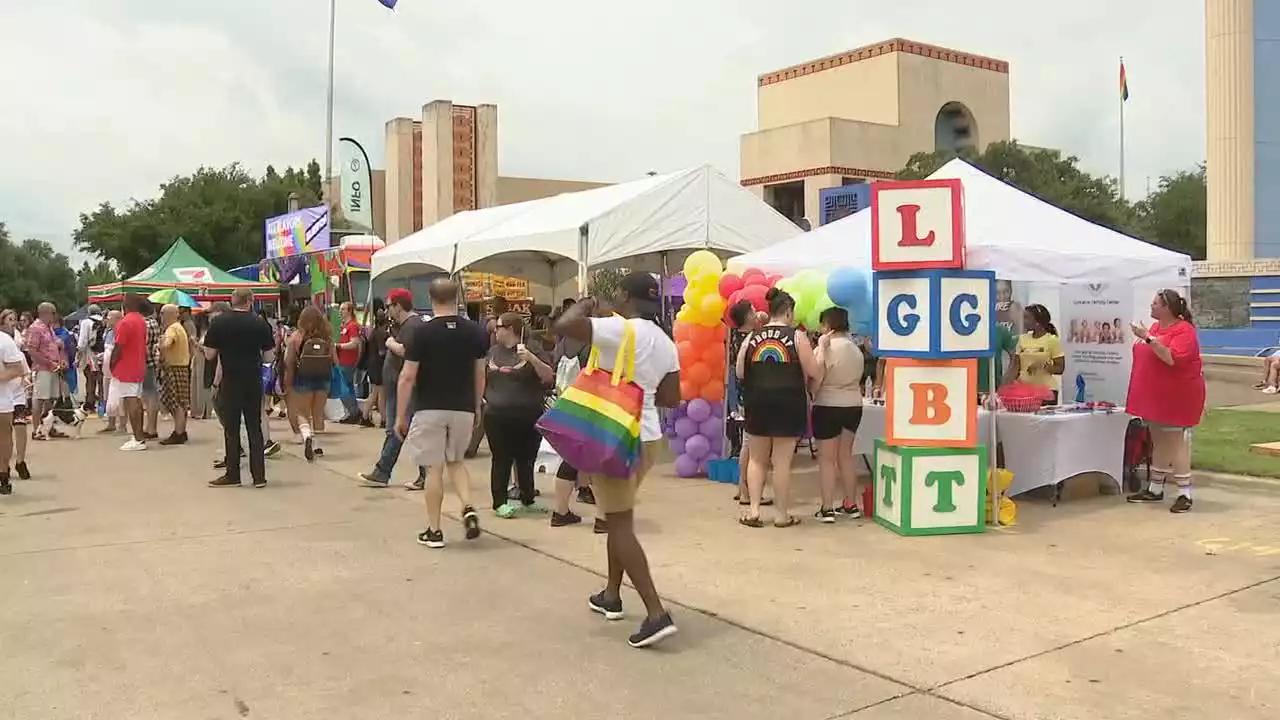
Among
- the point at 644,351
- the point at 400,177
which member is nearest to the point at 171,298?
the point at 400,177

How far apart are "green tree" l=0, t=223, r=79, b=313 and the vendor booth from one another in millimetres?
64424

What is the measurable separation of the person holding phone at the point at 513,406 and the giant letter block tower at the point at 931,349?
8.60ft

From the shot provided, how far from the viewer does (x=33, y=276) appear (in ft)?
237

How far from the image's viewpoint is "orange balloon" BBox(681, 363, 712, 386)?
10148 mm

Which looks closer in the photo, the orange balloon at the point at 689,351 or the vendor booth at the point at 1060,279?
the vendor booth at the point at 1060,279

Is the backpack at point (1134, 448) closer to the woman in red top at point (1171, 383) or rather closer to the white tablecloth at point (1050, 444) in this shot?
the white tablecloth at point (1050, 444)

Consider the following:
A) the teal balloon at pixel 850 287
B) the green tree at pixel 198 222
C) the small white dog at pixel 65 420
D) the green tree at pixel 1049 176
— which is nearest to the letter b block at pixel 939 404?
the teal balloon at pixel 850 287

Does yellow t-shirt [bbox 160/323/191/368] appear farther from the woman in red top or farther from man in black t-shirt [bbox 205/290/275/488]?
the woman in red top

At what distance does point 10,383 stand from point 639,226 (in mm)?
6505

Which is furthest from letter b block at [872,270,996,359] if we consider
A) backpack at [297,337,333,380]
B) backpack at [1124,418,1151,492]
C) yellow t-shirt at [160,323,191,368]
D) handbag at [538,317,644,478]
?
yellow t-shirt at [160,323,191,368]

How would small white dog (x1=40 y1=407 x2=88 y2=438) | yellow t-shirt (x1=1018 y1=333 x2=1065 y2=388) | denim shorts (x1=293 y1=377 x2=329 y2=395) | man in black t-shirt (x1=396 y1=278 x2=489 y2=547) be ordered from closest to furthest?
man in black t-shirt (x1=396 y1=278 x2=489 y2=547) < yellow t-shirt (x1=1018 y1=333 x2=1065 y2=388) < denim shorts (x1=293 y1=377 x2=329 y2=395) < small white dog (x1=40 y1=407 x2=88 y2=438)

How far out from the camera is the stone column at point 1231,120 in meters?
28.0

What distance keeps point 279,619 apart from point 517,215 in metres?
10.1

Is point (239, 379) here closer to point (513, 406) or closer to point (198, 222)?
point (513, 406)
